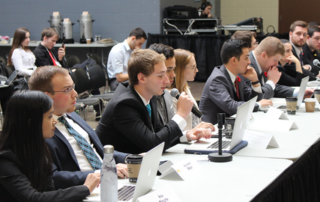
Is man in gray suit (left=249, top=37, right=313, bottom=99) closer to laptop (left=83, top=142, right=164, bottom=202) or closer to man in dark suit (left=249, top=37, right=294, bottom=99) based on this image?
man in dark suit (left=249, top=37, right=294, bottom=99)

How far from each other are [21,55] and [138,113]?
428cm

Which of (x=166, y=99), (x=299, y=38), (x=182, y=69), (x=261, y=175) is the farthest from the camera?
(x=299, y=38)

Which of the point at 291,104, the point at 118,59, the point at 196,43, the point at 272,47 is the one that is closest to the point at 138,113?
the point at 291,104

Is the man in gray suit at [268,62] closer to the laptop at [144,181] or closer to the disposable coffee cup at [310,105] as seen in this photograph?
the disposable coffee cup at [310,105]

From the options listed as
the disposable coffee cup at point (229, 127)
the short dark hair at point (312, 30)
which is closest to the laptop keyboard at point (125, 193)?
the disposable coffee cup at point (229, 127)

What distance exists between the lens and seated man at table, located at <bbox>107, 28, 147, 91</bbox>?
18.1 ft

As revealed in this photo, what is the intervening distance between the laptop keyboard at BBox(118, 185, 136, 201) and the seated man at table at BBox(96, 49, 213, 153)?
0.53m

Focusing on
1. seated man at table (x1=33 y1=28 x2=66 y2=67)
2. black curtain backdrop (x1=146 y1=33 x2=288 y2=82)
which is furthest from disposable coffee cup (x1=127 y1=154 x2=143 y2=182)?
black curtain backdrop (x1=146 y1=33 x2=288 y2=82)

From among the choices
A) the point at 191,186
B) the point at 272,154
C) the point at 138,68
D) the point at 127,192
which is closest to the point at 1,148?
the point at 127,192

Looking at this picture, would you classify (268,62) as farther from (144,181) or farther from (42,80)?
(144,181)

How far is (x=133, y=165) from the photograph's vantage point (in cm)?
159

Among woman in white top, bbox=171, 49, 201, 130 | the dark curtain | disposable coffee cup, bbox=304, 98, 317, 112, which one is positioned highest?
woman in white top, bbox=171, 49, 201, 130

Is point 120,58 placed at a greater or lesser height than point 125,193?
greater

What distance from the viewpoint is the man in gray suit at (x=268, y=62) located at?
3787mm
